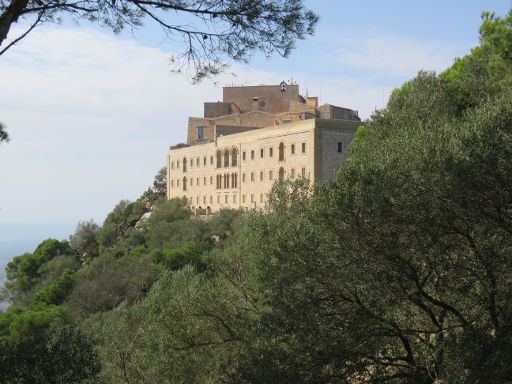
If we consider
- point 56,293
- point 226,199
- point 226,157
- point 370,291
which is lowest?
point 56,293

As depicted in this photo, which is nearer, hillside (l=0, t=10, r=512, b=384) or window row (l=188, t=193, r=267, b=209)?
hillside (l=0, t=10, r=512, b=384)

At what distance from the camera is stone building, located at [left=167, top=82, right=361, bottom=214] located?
37.4m

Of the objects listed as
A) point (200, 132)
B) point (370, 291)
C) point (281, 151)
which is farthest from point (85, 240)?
point (370, 291)

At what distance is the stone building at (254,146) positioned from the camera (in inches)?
1474

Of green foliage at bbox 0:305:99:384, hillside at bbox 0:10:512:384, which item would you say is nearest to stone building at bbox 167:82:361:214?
hillside at bbox 0:10:512:384

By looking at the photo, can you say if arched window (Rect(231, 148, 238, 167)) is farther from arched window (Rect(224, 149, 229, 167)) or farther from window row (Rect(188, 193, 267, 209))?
window row (Rect(188, 193, 267, 209))

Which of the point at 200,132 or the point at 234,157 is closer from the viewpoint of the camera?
the point at 234,157

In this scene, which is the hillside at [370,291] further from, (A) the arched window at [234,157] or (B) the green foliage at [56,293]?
(A) the arched window at [234,157]

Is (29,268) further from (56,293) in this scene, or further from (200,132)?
(200,132)

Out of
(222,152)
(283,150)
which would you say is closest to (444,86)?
(283,150)

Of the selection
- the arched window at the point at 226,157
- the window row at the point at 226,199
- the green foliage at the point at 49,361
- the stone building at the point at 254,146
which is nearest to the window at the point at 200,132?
the stone building at the point at 254,146

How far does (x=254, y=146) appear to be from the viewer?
143ft

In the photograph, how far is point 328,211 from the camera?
10344 millimetres

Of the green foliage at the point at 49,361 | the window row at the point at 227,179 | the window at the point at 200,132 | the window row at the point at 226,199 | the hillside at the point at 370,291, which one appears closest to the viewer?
the green foliage at the point at 49,361
